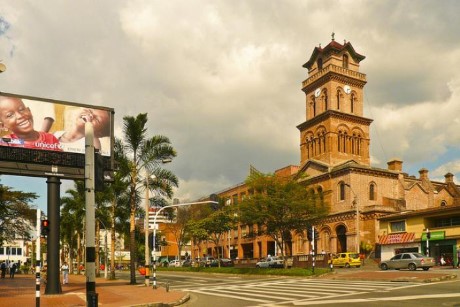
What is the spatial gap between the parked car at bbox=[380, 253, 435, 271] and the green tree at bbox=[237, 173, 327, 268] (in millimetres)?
6931

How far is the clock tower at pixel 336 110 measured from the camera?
2554 inches

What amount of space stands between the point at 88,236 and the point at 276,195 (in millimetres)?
31372

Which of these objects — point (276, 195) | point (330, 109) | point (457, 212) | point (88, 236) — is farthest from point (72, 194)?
point (88, 236)

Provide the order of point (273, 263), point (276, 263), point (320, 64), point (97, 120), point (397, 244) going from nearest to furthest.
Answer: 1. point (97, 120)
2. point (276, 263)
3. point (273, 263)
4. point (397, 244)
5. point (320, 64)

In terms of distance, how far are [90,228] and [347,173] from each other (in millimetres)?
51390

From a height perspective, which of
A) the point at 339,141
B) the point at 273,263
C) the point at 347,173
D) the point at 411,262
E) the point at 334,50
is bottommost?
the point at 273,263

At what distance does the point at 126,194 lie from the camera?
3531 centimetres

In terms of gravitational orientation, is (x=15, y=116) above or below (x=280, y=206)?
above

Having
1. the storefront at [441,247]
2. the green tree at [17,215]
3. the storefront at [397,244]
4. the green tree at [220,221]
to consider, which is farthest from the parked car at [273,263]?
the green tree at [17,215]

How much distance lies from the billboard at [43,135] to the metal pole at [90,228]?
14.3m

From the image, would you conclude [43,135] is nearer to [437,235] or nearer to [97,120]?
[97,120]

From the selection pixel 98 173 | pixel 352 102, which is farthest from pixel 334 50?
pixel 98 173

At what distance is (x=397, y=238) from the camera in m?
50.7

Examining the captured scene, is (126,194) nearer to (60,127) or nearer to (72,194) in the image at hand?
(60,127)
